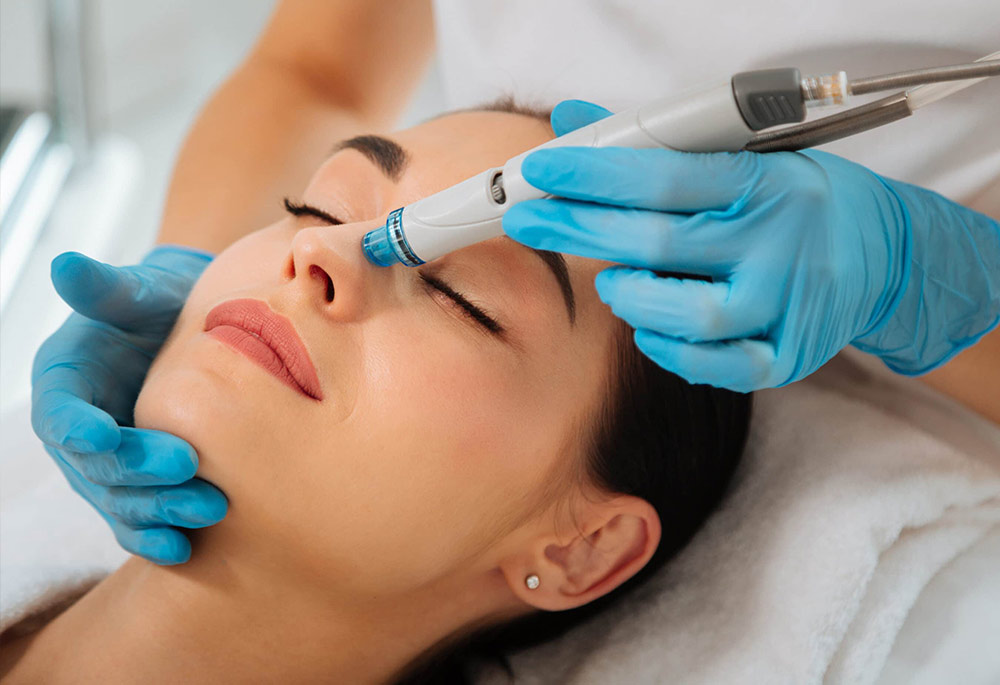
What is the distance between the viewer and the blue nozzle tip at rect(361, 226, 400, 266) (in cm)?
90

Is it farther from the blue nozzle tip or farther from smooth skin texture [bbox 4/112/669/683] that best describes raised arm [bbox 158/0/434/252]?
the blue nozzle tip

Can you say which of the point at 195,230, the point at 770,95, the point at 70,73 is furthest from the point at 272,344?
the point at 70,73

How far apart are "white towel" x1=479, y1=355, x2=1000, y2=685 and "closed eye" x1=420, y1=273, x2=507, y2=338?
55cm

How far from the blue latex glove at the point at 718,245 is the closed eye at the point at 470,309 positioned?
127 mm

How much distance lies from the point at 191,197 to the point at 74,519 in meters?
0.64

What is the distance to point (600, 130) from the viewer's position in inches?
33.3

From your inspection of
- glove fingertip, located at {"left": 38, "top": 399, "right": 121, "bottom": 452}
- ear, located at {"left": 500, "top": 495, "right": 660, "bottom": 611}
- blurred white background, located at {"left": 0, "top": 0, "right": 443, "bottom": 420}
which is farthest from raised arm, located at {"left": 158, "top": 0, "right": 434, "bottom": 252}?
ear, located at {"left": 500, "top": 495, "right": 660, "bottom": 611}

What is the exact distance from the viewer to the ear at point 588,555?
106 cm

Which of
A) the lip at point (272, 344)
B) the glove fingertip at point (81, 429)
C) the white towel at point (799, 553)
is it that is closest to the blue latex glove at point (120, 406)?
the glove fingertip at point (81, 429)

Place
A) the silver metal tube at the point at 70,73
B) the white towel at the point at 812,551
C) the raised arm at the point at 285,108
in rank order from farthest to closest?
1. the silver metal tube at the point at 70,73
2. the raised arm at the point at 285,108
3. the white towel at the point at 812,551

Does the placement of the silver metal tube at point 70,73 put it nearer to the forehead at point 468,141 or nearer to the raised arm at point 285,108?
the raised arm at point 285,108

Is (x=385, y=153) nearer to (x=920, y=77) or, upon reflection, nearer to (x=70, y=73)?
(x=920, y=77)

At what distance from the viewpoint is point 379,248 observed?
0.91m

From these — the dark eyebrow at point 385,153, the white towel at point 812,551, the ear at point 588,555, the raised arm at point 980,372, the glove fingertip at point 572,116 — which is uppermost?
the dark eyebrow at point 385,153
